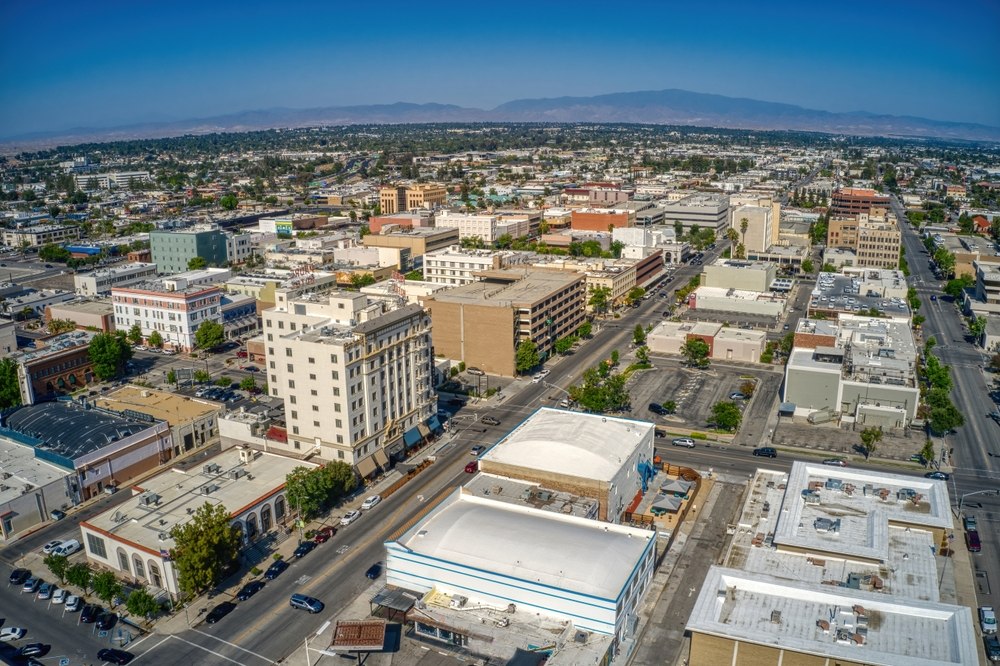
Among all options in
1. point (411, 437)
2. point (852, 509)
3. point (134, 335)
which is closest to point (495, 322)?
point (411, 437)

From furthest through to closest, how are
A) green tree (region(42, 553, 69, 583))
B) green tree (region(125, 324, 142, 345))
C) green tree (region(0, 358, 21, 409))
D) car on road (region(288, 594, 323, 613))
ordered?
green tree (region(125, 324, 142, 345)) → green tree (region(0, 358, 21, 409)) → green tree (region(42, 553, 69, 583)) → car on road (region(288, 594, 323, 613))

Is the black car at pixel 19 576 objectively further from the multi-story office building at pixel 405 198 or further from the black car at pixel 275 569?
the multi-story office building at pixel 405 198

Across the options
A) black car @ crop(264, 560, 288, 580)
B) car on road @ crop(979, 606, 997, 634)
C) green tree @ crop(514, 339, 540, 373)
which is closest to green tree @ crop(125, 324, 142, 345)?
green tree @ crop(514, 339, 540, 373)

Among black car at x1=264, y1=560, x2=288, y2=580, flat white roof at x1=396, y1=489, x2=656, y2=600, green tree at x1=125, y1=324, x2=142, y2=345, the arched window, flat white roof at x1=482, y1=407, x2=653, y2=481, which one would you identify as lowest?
black car at x1=264, y1=560, x2=288, y2=580

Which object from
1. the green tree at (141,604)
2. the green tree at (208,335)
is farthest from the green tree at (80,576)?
the green tree at (208,335)

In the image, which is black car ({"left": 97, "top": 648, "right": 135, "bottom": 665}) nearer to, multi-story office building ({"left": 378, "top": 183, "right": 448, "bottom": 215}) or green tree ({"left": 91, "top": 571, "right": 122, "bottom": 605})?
green tree ({"left": 91, "top": 571, "right": 122, "bottom": 605})

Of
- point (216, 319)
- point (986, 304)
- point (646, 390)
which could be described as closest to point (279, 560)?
point (646, 390)

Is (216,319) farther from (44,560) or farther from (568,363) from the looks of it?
(44,560)
